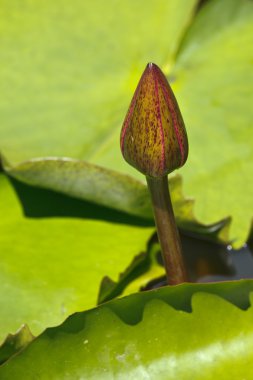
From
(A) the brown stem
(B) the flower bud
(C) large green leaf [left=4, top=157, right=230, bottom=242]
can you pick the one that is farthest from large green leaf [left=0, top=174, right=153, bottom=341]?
(B) the flower bud

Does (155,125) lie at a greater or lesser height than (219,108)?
lesser

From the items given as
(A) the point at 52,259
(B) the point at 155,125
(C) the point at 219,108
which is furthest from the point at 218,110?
(B) the point at 155,125

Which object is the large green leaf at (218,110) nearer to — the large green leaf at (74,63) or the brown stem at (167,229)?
the large green leaf at (74,63)

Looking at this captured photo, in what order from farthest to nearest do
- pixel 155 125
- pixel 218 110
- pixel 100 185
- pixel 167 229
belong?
pixel 218 110, pixel 100 185, pixel 167 229, pixel 155 125

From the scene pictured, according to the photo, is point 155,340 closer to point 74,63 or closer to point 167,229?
point 167,229

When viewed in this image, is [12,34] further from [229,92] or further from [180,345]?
[180,345]

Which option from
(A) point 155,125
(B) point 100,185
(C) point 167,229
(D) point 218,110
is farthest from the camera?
(D) point 218,110

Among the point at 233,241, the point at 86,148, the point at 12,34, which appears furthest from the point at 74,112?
the point at 233,241
